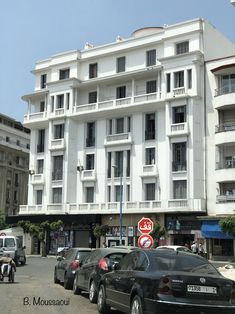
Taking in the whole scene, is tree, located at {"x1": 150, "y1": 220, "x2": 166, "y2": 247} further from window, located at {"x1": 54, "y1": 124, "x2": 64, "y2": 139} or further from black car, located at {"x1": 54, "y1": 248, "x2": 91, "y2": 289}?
black car, located at {"x1": 54, "y1": 248, "x2": 91, "y2": 289}

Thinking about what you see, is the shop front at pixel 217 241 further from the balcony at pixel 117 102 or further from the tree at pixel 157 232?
the balcony at pixel 117 102

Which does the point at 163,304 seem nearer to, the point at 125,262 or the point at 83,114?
the point at 125,262

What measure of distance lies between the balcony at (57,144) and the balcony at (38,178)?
3226 mm

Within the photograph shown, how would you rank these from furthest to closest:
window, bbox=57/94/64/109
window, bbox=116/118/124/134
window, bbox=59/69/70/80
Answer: window, bbox=59/69/70/80 → window, bbox=57/94/64/109 → window, bbox=116/118/124/134

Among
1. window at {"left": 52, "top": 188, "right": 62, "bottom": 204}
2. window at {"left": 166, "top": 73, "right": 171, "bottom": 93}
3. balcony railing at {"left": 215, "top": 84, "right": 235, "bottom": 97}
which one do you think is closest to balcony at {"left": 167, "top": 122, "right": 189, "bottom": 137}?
window at {"left": 166, "top": 73, "right": 171, "bottom": 93}

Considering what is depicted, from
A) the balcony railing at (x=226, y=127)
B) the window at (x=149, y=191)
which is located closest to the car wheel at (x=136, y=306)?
the balcony railing at (x=226, y=127)

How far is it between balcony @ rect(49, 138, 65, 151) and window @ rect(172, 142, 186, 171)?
42.3 feet

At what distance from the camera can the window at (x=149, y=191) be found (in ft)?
158

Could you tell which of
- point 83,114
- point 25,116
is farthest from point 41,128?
point 83,114

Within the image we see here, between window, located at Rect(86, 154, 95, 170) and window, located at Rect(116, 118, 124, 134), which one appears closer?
window, located at Rect(116, 118, 124, 134)

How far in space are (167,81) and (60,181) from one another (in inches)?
599

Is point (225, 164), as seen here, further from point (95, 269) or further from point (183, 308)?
point (183, 308)

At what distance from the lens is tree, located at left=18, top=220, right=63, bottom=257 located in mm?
50719

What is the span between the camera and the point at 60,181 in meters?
53.3
